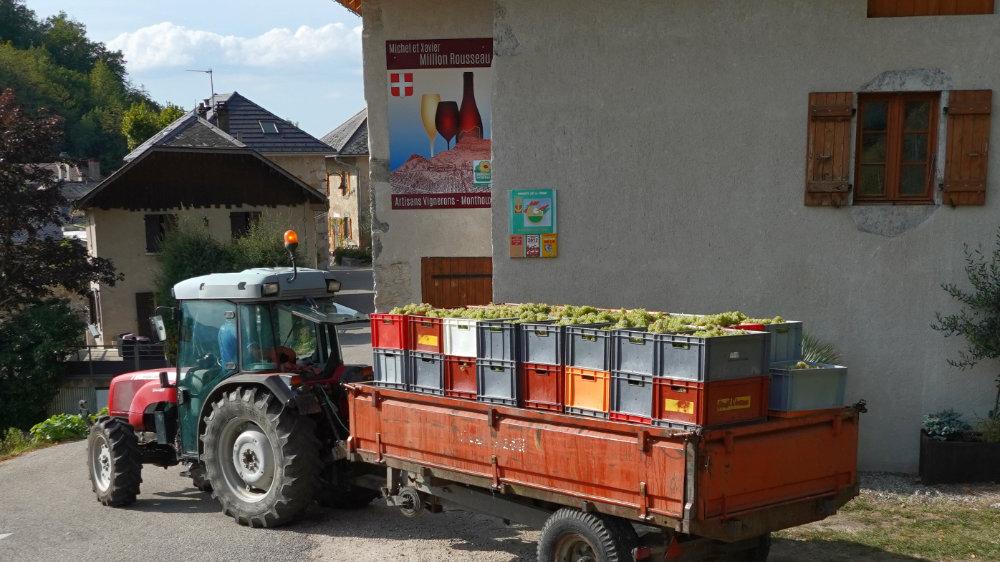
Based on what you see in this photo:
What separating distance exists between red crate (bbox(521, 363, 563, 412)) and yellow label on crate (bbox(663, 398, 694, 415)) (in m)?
0.86

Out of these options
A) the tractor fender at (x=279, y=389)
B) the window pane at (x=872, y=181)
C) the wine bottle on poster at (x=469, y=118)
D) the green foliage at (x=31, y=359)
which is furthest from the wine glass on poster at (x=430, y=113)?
the green foliage at (x=31, y=359)

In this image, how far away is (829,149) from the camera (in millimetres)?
9992

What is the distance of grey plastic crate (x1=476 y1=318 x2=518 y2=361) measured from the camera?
22.4 ft

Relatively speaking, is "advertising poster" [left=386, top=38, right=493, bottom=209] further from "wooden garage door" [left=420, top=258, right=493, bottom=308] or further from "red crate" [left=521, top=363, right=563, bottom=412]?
"red crate" [left=521, top=363, right=563, bottom=412]

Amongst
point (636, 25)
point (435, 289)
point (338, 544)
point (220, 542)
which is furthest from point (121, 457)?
point (636, 25)

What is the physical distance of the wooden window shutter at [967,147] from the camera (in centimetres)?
966

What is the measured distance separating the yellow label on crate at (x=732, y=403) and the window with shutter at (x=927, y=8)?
5.64 meters

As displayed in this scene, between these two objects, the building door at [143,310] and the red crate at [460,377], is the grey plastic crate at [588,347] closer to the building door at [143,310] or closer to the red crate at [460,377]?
the red crate at [460,377]

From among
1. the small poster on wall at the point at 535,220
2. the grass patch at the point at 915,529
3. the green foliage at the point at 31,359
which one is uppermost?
the small poster on wall at the point at 535,220

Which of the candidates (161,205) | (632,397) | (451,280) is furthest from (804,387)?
(161,205)

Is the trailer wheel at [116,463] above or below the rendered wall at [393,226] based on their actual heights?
below

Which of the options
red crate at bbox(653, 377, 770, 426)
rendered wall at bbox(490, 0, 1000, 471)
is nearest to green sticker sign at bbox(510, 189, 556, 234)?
rendered wall at bbox(490, 0, 1000, 471)

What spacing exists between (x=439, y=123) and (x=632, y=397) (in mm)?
7529

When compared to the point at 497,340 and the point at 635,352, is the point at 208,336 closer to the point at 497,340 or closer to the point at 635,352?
the point at 497,340
